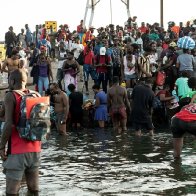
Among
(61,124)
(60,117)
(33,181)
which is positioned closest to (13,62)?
(60,117)

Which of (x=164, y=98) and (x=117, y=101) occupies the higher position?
(x=117, y=101)

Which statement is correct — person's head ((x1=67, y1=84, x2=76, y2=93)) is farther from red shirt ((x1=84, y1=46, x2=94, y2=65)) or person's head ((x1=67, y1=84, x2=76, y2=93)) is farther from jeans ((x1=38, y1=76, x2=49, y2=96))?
red shirt ((x1=84, y1=46, x2=94, y2=65))

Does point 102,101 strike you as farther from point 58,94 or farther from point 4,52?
point 4,52

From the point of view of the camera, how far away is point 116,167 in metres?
14.2

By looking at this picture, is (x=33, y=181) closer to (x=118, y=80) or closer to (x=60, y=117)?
(x=60, y=117)

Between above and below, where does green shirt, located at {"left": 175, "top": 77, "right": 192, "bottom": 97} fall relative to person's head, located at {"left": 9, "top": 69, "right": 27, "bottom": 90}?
below

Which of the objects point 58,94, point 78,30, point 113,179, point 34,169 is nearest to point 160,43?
point 78,30

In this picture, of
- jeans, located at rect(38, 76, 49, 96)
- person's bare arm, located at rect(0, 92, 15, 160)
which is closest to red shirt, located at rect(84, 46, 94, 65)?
jeans, located at rect(38, 76, 49, 96)

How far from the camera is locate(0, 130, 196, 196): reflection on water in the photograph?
11812 millimetres

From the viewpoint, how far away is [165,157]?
1550 centimetres

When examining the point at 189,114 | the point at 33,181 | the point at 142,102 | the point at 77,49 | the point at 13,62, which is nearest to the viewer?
the point at 33,181

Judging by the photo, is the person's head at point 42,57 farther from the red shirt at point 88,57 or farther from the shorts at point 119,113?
the shorts at point 119,113

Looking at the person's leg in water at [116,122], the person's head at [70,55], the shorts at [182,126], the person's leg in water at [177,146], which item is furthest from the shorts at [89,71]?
the shorts at [182,126]

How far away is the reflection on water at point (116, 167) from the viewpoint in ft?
38.8
